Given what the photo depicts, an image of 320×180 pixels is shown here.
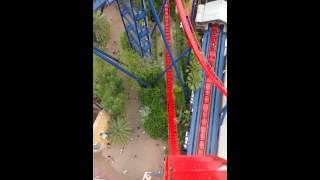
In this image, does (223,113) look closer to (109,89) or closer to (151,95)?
(151,95)

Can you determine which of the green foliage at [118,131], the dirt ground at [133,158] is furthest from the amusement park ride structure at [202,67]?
the green foliage at [118,131]

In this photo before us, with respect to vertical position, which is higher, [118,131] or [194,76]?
[194,76]

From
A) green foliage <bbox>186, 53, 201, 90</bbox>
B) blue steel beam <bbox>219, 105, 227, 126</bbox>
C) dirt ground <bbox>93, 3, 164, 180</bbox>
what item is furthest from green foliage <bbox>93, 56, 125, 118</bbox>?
blue steel beam <bbox>219, 105, 227, 126</bbox>

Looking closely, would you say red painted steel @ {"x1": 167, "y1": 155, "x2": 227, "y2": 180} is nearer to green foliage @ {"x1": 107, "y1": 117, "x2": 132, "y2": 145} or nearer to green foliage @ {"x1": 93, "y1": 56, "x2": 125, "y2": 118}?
green foliage @ {"x1": 107, "y1": 117, "x2": 132, "y2": 145}

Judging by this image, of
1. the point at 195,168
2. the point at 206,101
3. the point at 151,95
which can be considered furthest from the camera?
the point at 151,95

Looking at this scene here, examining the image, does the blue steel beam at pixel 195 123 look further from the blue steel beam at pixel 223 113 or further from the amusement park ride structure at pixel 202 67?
the blue steel beam at pixel 223 113

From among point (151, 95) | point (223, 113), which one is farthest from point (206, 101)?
point (151, 95)
